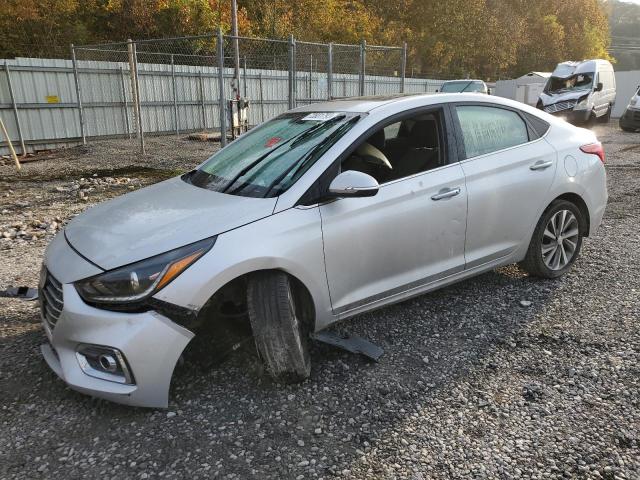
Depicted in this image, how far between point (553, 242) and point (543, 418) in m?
2.07

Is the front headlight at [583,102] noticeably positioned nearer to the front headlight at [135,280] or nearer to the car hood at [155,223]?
the car hood at [155,223]

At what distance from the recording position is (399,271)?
11.5ft

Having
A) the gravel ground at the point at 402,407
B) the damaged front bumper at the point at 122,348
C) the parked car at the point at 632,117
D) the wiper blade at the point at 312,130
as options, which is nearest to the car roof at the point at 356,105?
the wiper blade at the point at 312,130

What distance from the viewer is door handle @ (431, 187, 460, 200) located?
11.8ft

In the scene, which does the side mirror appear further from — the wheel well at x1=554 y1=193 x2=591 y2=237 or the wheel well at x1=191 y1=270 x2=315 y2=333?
the wheel well at x1=554 y1=193 x2=591 y2=237

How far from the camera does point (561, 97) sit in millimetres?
20062

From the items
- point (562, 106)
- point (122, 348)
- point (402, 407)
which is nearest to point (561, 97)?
point (562, 106)

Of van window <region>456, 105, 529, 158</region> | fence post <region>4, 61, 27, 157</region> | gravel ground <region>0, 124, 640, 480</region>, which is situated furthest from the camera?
fence post <region>4, 61, 27, 157</region>

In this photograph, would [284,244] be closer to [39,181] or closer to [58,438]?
[58,438]

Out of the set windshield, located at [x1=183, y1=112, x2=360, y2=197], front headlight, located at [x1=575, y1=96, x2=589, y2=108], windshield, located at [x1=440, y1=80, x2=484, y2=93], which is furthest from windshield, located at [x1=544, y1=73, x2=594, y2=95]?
windshield, located at [x1=183, y1=112, x2=360, y2=197]

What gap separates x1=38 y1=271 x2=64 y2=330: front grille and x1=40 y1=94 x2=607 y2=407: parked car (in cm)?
2

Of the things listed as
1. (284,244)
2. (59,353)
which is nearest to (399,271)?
(284,244)

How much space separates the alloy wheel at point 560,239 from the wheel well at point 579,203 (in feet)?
0.36

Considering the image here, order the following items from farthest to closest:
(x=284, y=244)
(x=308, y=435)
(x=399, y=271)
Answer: (x=399, y=271), (x=284, y=244), (x=308, y=435)
